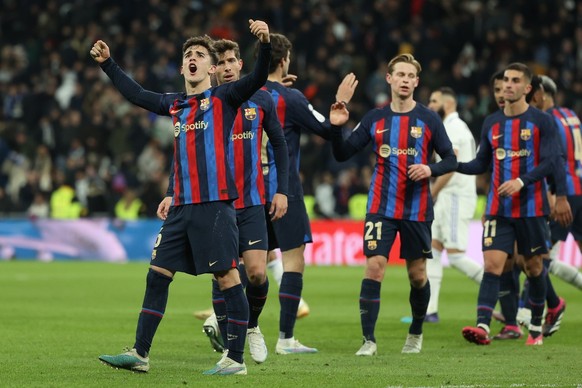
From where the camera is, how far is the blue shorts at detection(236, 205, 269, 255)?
344 inches

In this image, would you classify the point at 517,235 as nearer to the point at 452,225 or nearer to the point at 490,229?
the point at 490,229

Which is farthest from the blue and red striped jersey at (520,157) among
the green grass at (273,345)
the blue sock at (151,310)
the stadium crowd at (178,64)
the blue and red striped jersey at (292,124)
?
the stadium crowd at (178,64)

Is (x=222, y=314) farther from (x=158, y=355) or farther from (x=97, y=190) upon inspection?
(x=97, y=190)

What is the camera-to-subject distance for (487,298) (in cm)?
1006

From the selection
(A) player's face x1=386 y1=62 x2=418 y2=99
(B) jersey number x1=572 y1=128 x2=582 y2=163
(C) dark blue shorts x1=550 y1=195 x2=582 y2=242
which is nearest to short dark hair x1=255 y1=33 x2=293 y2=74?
(A) player's face x1=386 y1=62 x2=418 y2=99

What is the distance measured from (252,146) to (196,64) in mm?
1230

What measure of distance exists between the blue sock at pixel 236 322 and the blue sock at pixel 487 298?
113 inches

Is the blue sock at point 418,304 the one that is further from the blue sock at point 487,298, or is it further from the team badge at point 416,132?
the team badge at point 416,132

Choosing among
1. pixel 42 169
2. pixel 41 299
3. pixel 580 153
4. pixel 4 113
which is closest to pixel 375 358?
pixel 580 153

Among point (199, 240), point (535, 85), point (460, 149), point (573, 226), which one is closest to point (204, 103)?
point (199, 240)

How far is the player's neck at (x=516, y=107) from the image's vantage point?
1017 cm

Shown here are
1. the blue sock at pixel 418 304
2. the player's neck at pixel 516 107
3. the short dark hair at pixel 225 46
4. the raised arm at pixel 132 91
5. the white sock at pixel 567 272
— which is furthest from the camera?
the white sock at pixel 567 272

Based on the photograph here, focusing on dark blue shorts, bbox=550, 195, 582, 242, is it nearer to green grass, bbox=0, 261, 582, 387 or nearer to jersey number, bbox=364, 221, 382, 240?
green grass, bbox=0, 261, 582, 387

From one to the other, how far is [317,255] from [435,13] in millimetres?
6853
